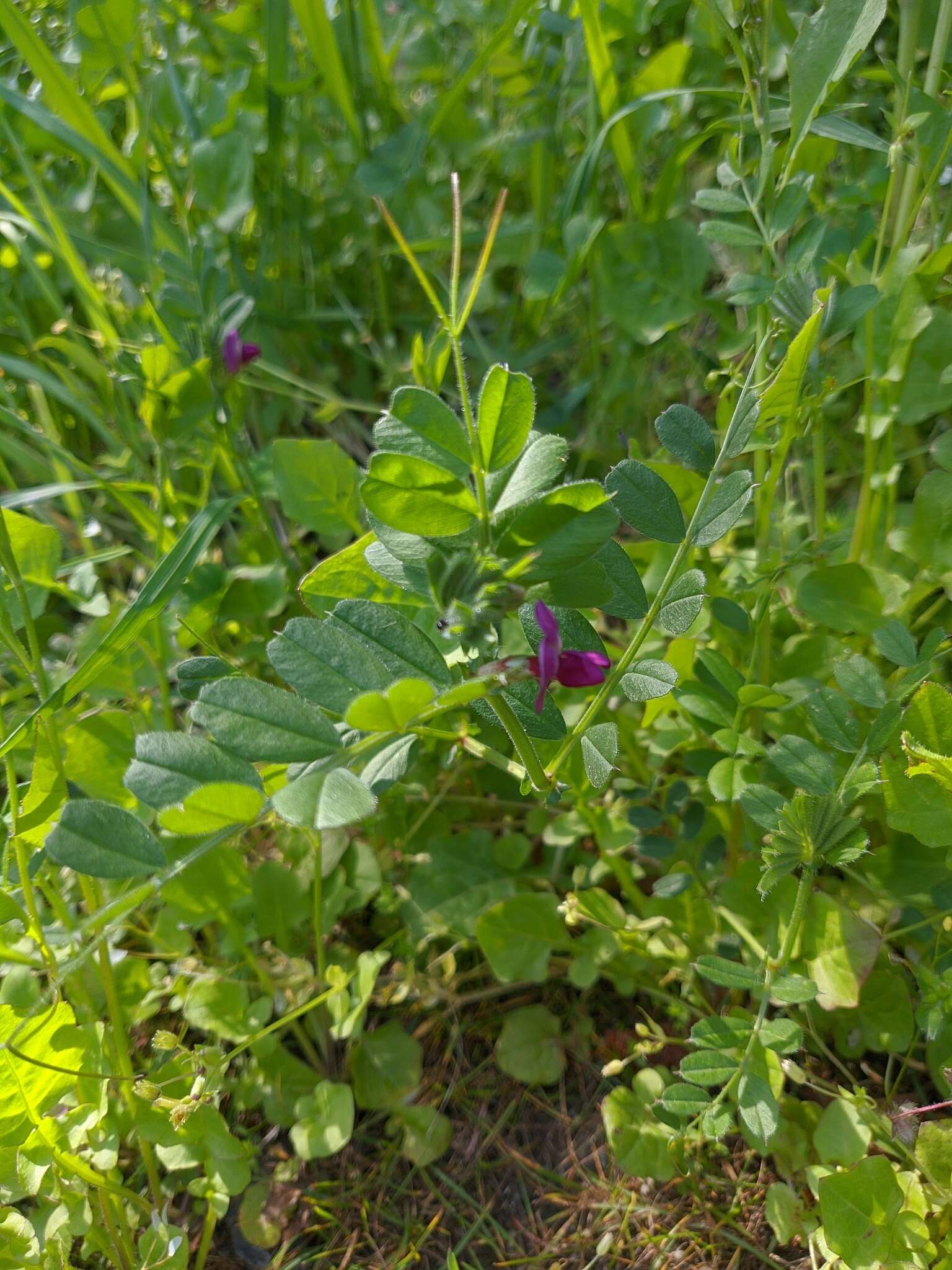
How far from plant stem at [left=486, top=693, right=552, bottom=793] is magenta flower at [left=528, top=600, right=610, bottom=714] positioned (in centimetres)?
2

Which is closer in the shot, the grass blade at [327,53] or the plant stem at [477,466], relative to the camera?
the plant stem at [477,466]

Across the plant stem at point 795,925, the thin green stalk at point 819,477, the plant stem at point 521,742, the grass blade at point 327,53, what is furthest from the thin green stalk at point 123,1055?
the grass blade at point 327,53

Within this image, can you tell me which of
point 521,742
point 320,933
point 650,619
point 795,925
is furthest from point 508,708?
point 320,933

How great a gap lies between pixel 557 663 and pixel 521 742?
89mm

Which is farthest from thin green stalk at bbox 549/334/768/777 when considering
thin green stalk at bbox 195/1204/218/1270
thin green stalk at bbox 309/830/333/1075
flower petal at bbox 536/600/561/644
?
thin green stalk at bbox 195/1204/218/1270

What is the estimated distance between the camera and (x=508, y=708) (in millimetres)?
688

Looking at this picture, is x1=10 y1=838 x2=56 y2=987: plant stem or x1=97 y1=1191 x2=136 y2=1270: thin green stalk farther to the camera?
x1=97 y1=1191 x2=136 y2=1270: thin green stalk

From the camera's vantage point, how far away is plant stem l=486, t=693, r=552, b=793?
681 millimetres

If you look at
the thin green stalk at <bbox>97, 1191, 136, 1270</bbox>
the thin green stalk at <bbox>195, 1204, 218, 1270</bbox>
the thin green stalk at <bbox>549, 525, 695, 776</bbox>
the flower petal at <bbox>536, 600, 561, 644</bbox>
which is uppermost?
the flower petal at <bbox>536, 600, 561, 644</bbox>

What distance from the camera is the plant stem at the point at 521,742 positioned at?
68 cm

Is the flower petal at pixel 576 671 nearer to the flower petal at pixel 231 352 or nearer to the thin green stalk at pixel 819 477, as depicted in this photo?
the thin green stalk at pixel 819 477

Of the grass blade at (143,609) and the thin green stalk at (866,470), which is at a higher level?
the grass blade at (143,609)

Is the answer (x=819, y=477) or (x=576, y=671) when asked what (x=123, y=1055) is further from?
(x=819, y=477)

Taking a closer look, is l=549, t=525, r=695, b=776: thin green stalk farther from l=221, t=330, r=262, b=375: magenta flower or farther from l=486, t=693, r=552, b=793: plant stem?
l=221, t=330, r=262, b=375: magenta flower
